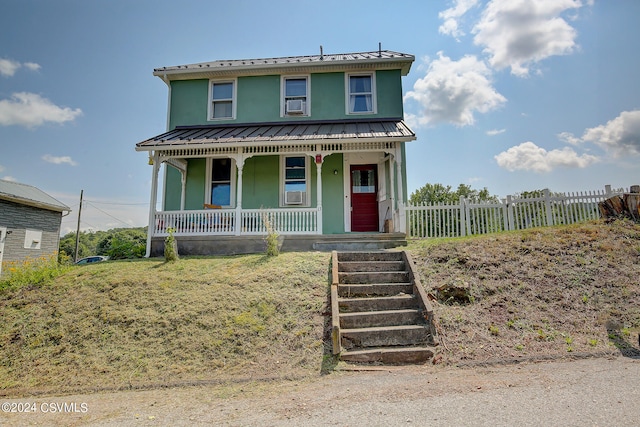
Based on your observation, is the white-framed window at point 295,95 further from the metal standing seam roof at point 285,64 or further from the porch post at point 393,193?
the porch post at point 393,193

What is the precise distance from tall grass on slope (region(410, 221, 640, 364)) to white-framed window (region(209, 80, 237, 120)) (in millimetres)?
9011

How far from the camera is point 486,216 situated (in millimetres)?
10906

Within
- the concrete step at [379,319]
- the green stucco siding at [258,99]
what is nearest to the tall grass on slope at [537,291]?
the concrete step at [379,319]

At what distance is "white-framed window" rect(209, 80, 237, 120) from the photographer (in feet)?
45.0

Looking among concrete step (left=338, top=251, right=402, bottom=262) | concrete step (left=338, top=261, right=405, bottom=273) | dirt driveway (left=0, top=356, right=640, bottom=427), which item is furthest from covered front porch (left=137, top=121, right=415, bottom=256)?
dirt driveway (left=0, top=356, right=640, bottom=427)

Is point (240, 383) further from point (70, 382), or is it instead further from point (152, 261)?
point (152, 261)

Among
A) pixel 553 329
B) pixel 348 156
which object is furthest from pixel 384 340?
pixel 348 156

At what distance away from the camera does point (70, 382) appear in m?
5.17

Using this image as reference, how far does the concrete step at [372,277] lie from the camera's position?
7.22 metres

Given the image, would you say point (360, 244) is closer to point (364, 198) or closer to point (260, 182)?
point (364, 198)

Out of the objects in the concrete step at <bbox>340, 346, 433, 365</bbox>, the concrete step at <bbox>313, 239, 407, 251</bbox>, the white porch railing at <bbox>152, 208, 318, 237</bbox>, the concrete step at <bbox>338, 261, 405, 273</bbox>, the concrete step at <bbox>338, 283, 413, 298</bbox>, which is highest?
the white porch railing at <bbox>152, 208, 318, 237</bbox>

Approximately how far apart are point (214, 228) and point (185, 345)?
569 cm

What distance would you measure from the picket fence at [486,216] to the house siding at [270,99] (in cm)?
434

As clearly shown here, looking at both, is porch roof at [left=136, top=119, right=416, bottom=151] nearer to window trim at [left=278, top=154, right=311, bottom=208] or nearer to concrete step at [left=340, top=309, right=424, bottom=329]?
window trim at [left=278, top=154, right=311, bottom=208]
